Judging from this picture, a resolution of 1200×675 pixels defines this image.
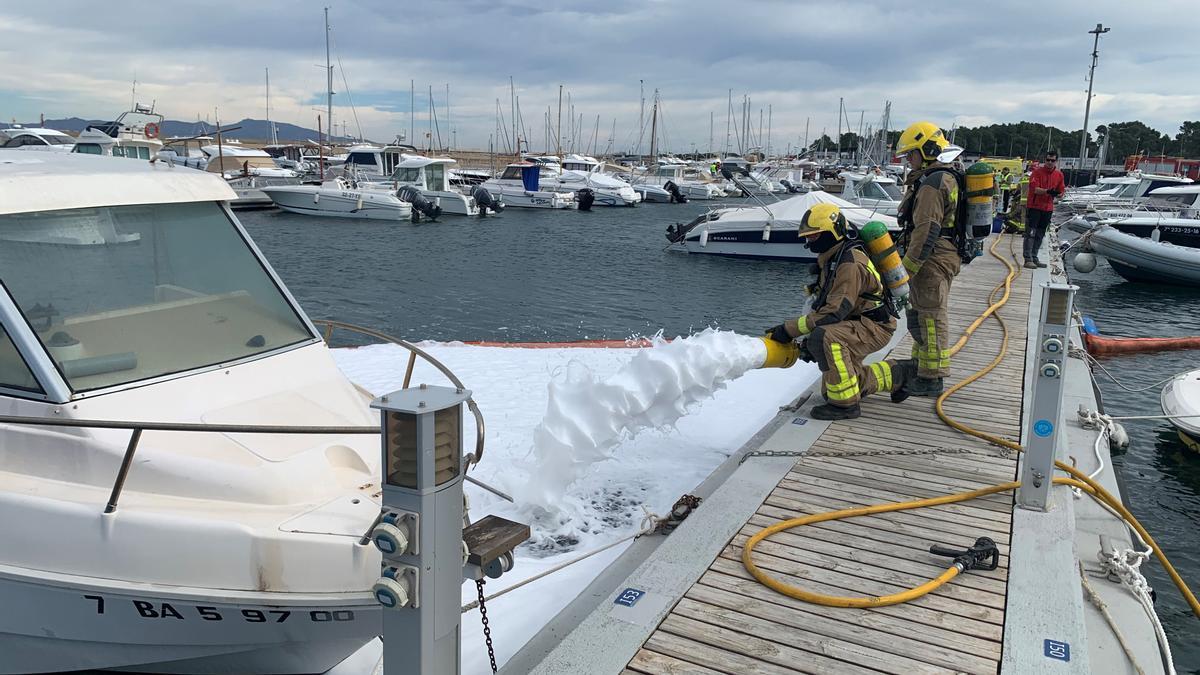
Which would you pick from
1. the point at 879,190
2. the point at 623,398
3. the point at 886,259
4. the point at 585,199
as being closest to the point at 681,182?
the point at 585,199

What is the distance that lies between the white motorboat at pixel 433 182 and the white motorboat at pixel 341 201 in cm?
217

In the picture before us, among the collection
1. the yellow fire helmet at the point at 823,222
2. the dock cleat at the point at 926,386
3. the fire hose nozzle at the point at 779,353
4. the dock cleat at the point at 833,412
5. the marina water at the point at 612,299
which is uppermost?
the yellow fire helmet at the point at 823,222

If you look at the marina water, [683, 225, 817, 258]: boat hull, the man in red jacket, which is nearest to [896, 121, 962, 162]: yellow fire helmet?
the marina water

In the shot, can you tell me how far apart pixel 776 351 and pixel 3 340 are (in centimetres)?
485

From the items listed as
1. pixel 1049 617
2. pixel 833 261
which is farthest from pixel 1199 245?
pixel 1049 617

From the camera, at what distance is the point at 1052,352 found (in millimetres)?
4328

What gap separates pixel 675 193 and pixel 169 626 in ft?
189

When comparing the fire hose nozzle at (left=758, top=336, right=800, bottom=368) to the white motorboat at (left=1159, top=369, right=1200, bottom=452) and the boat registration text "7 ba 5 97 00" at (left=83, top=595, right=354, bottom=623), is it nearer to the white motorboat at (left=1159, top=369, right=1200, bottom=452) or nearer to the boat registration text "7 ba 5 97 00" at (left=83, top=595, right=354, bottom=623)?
the boat registration text "7 ba 5 97 00" at (left=83, top=595, right=354, bottom=623)

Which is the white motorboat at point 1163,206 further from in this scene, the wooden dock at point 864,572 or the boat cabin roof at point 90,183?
the boat cabin roof at point 90,183

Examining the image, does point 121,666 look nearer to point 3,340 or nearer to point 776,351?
point 3,340

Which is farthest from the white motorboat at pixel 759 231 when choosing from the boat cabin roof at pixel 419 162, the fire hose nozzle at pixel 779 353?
the fire hose nozzle at pixel 779 353

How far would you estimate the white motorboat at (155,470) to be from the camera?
3229mm

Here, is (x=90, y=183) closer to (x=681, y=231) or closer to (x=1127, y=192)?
(x=681, y=231)

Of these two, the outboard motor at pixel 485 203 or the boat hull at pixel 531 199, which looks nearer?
the outboard motor at pixel 485 203
